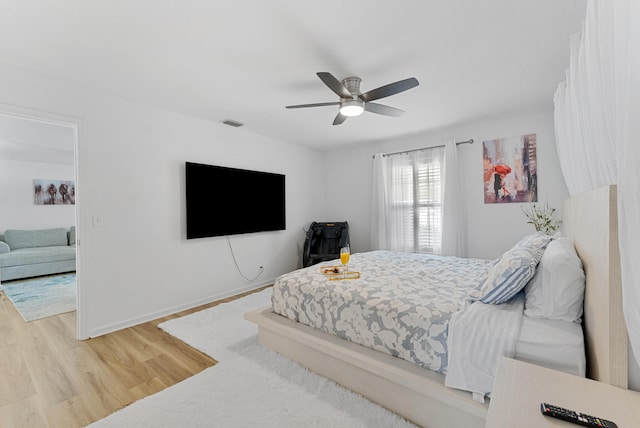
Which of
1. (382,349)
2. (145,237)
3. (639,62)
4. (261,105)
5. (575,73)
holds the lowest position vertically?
(382,349)

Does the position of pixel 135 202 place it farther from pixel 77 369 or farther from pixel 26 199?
pixel 26 199

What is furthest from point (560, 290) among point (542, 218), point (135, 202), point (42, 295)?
point (42, 295)

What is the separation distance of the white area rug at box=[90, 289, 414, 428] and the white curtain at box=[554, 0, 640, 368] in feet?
4.46

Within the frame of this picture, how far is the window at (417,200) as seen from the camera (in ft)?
13.5

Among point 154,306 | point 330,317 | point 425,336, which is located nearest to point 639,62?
point 425,336

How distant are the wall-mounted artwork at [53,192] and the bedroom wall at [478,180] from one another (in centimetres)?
574

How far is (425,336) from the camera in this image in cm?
153

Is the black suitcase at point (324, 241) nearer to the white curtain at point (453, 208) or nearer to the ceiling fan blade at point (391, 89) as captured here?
the white curtain at point (453, 208)

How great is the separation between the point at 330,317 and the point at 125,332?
2.20m

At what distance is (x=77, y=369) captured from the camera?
2.10 metres

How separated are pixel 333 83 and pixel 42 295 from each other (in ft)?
15.9

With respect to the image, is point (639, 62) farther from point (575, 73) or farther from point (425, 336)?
point (425, 336)

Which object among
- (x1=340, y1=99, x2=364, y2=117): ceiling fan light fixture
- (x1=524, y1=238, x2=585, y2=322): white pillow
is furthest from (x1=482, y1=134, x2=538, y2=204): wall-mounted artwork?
(x1=524, y1=238, x2=585, y2=322): white pillow

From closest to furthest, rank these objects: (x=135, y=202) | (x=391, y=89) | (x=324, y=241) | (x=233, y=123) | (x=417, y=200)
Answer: (x=391, y=89), (x=135, y=202), (x=233, y=123), (x=417, y=200), (x=324, y=241)
